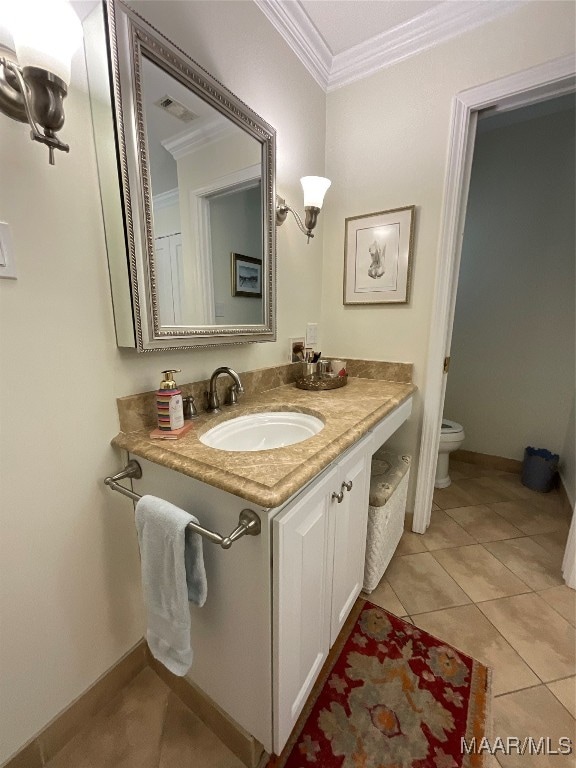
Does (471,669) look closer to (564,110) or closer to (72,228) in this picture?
(72,228)

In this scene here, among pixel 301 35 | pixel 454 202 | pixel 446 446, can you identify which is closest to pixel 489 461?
pixel 446 446

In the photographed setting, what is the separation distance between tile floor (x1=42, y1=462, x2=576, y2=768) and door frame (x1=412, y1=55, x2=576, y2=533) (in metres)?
0.30

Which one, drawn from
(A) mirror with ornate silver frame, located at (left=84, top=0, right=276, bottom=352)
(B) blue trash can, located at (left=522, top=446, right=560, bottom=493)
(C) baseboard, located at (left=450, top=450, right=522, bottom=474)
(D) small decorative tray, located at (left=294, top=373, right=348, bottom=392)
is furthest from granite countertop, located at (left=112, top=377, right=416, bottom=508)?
(C) baseboard, located at (left=450, top=450, right=522, bottom=474)

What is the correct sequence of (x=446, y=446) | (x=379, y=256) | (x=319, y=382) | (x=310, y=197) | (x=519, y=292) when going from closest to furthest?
(x=310, y=197), (x=319, y=382), (x=379, y=256), (x=446, y=446), (x=519, y=292)

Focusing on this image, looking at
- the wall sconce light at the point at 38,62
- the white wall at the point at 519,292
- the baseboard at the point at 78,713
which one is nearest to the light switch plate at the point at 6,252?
the wall sconce light at the point at 38,62

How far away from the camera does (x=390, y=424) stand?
1261mm

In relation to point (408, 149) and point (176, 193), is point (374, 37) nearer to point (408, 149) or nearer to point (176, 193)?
point (408, 149)

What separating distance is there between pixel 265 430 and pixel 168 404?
1.21 ft

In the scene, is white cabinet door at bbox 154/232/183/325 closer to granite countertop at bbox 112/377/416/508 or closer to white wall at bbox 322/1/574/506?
granite countertop at bbox 112/377/416/508

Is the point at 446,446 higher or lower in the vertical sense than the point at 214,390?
lower


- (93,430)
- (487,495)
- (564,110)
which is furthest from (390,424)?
(564,110)

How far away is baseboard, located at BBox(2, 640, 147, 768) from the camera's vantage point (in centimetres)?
78

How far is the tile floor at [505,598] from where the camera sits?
0.93m

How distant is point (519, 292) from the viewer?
219 cm
